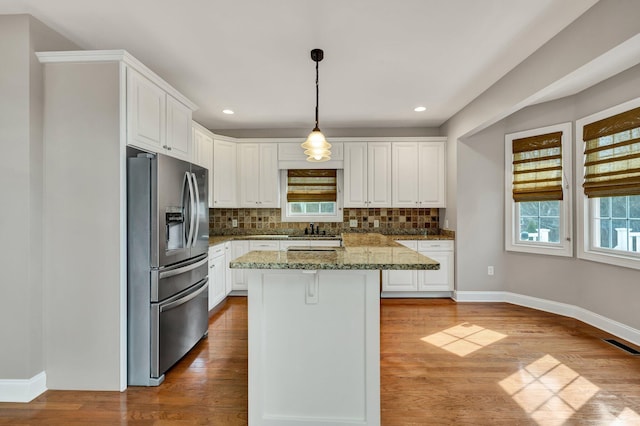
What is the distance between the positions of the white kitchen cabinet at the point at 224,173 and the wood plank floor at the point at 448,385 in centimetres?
183

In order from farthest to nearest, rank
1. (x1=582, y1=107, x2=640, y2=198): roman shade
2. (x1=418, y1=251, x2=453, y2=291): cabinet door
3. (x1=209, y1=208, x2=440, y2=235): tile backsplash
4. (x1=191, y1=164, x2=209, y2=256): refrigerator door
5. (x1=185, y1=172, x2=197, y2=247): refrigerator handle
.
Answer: (x1=209, y1=208, x2=440, y2=235): tile backsplash
(x1=418, y1=251, x2=453, y2=291): cabinet door
(x1=582, y1=107, x2=640, y2=198): roman shade
(x1=191, y1=164, x2=209, y2=256): refrigerator door
(x1=185, y1=172, x2=197, y2=247): refrigerator handle

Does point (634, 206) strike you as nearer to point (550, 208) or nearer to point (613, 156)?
point (613, 156)

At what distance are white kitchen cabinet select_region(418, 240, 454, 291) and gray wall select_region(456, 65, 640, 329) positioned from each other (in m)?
0.13

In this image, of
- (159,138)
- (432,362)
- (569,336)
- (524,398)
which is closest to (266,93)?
(159,138)

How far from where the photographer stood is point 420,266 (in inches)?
60.7

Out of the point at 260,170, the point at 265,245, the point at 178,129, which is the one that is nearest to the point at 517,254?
the point at 265,245

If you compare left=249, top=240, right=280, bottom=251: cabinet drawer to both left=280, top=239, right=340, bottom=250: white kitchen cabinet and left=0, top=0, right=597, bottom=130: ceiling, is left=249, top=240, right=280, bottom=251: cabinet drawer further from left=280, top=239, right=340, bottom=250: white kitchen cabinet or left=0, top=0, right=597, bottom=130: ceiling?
left=0, top=0, right=597, bottom=130: ceiling

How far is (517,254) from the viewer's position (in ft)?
13.2

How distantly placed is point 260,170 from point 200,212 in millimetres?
1942

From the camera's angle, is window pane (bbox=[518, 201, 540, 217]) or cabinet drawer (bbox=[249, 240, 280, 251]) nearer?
window pane (bbox=[518, 201, 540, 217])

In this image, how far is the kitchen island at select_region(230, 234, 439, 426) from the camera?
5.63 feet

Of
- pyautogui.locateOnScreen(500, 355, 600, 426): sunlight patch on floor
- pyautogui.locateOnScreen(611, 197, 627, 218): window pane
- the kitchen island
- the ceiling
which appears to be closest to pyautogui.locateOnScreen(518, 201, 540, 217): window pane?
pyautogui.locateOnScreen(611, 197, 627, 218): window pane

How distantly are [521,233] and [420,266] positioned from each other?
A: 3.25 m

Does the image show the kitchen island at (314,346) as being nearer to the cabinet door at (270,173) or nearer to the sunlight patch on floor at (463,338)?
the sunlight patch on floor at (463,338)
